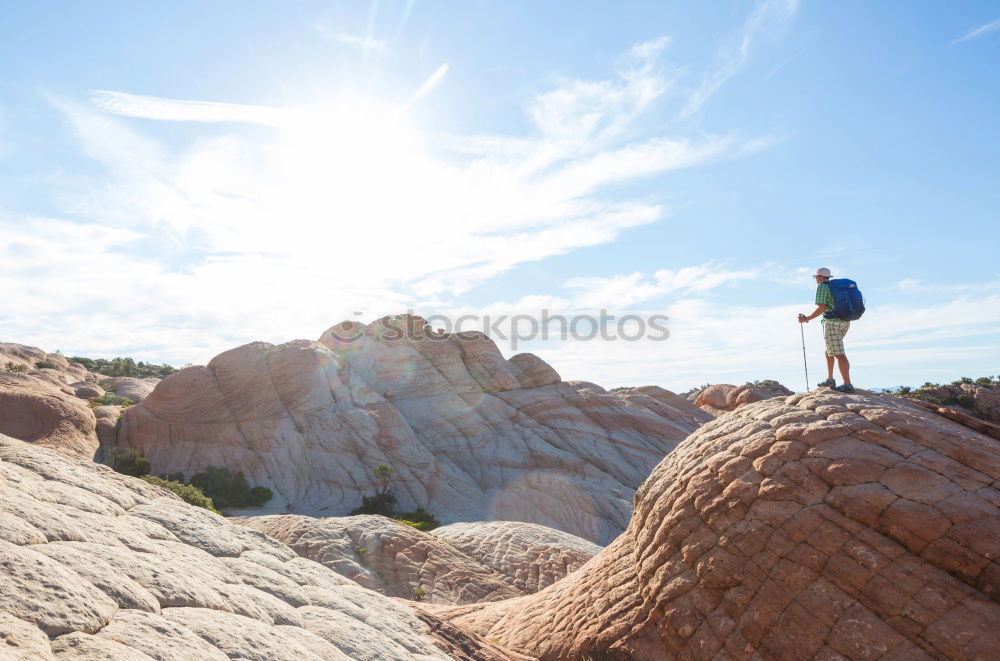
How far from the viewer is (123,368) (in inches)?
2488

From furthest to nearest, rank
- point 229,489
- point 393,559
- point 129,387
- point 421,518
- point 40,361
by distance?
point 40,361 < point 129,387 < point 421,518 < point 229,489 < point 393,559

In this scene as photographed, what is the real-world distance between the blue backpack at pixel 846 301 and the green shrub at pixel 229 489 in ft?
92.7

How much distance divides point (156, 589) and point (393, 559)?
14.1 metres

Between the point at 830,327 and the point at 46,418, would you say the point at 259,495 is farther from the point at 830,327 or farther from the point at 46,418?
the point at 830,327

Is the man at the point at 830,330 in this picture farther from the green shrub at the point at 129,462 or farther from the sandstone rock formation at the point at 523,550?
the green shrub at the point at 129,462

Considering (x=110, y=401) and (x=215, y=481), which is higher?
(x=110, y=401)

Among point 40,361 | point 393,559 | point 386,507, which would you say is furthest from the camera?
point 40,361

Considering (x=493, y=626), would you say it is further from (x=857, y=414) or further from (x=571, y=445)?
(x=571, y=445)

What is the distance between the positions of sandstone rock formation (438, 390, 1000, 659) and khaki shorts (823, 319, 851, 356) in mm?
2109

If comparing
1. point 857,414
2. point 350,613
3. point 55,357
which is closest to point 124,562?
point 350,613

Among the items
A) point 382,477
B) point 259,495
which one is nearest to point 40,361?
point 259,495

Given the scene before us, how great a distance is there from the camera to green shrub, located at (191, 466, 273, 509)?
3098cm

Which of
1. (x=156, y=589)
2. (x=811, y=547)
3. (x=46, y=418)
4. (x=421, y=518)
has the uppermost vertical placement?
(x=156, y=589)

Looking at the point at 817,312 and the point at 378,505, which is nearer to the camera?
the point at 817,312
